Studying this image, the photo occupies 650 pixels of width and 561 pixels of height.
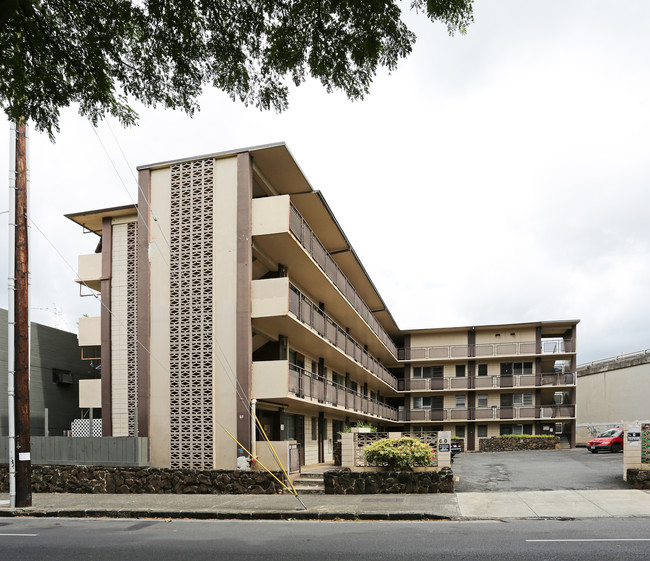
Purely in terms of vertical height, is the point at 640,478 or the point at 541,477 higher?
the point at 640,478

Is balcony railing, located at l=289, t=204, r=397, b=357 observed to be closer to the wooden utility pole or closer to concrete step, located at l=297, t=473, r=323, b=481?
concrete step, located at l=297, t=473, r=323, b=481

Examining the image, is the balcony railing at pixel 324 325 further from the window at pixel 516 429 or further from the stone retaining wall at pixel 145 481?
the window at pixel 516 429

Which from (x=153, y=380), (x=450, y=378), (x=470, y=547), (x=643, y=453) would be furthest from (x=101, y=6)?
(x=450, y=378)

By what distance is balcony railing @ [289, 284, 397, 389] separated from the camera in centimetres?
2193

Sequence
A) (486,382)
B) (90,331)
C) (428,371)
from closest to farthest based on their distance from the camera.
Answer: (90,331), (486,382), (428,371)

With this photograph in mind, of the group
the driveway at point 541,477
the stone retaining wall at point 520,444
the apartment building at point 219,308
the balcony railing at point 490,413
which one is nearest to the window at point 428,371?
the balcony railing at point 490,413

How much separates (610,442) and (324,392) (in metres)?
19.9

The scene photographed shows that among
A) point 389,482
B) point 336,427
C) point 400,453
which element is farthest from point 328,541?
point 336,427

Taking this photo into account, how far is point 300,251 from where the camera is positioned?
22688mm

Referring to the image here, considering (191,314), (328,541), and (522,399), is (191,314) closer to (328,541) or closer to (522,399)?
(328,541)

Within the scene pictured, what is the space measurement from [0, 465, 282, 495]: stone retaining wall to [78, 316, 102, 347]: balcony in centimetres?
604

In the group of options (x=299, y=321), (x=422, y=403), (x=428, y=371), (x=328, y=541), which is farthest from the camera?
(x=428, y=371)

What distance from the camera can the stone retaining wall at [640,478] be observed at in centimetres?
1797

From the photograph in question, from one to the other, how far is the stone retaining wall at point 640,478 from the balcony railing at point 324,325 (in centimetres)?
1078
